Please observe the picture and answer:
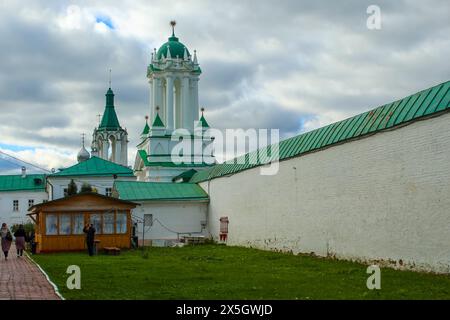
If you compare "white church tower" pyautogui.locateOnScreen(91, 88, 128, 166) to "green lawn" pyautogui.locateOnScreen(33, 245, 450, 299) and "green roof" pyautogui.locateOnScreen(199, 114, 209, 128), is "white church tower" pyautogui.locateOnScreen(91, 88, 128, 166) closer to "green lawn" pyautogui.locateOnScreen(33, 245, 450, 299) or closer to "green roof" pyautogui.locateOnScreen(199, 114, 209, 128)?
"green roof" pyautogui.locateOnScreen(199, 114, 209, 128)

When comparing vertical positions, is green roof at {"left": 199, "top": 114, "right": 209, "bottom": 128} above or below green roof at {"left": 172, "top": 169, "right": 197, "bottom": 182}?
above

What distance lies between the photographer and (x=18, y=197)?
7506 cm

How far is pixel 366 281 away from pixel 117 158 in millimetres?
76774

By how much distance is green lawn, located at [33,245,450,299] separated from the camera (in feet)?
40.0

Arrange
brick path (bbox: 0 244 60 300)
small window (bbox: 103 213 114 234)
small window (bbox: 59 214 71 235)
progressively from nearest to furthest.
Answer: brick path (bbox: 0 244 60 300) → small window (bbox: 59 214 71 235) → small window (bbox: 103 213 114 234)

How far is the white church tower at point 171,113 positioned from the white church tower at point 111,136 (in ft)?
81.0

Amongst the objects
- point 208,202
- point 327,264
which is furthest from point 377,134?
point 208,202

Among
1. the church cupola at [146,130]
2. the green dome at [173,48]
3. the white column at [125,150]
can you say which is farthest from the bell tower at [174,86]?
the white column at [125,150]

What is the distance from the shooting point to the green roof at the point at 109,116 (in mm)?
88250

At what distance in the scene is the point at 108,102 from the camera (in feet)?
293

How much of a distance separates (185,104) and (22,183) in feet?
82.2

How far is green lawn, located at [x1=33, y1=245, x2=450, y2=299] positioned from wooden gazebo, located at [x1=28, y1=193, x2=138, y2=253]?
25.1 ft

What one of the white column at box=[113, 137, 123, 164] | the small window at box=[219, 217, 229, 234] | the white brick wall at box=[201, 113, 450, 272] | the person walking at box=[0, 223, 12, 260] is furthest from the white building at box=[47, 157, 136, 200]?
the person walking at box=[0, 223, 12, 260]
